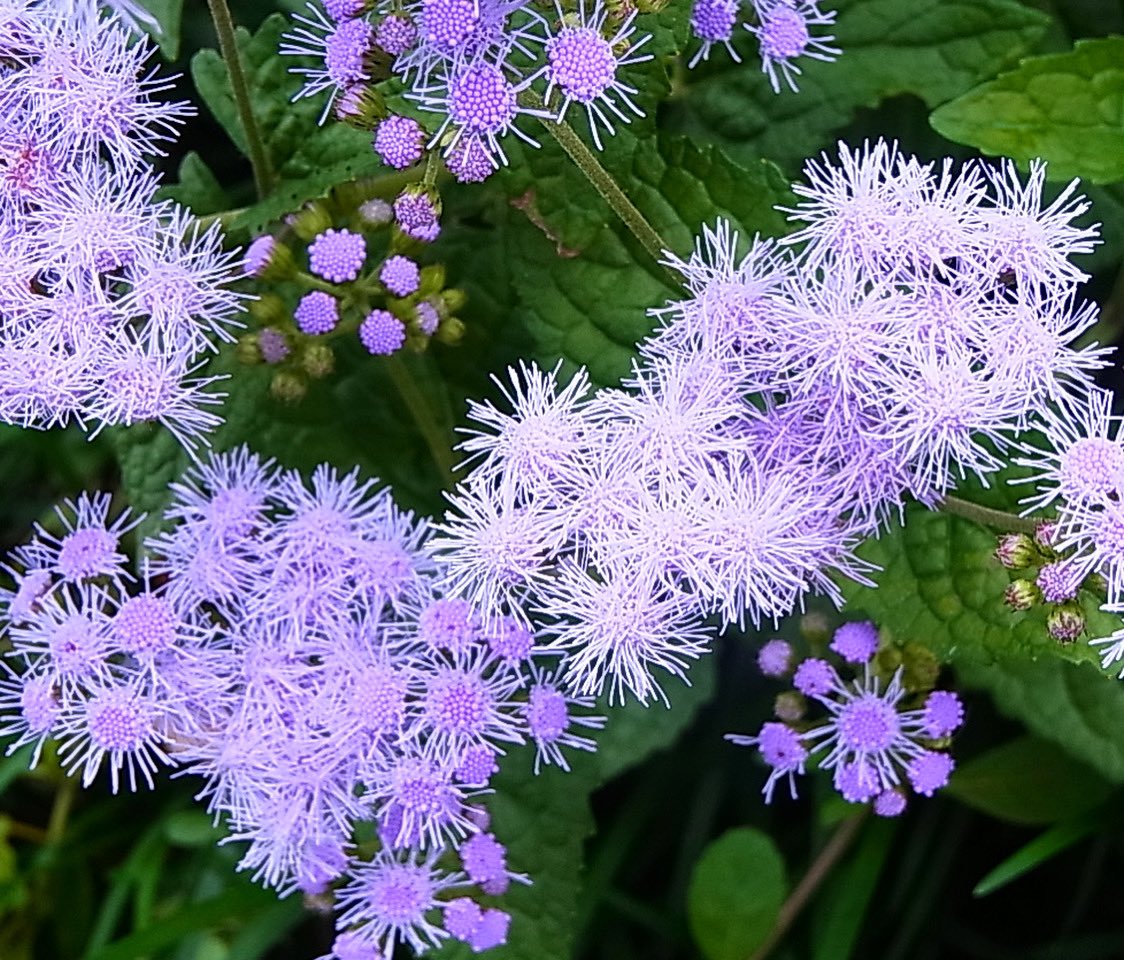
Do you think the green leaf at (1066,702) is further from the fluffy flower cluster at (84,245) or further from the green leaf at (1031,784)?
the fluffy flower cluster at (84,245)

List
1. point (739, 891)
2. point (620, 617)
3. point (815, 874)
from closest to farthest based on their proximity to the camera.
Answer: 1. point (620, 617)
2. point (739, 891)
3. point (815, 874)

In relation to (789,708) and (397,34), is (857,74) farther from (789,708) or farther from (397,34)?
(789,708)

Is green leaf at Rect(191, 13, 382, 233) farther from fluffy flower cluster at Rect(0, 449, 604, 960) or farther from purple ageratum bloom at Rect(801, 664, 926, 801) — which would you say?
purple ageratum bloom at Rect(801, 664, 926, 801)

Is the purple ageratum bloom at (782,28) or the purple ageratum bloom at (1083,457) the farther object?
the purple ageratum bloom at (782,28)

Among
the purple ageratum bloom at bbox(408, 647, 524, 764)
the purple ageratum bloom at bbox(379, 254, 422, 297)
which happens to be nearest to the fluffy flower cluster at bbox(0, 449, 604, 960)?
the purple ageratum bloom at bbox(408, 647, 524, 764)

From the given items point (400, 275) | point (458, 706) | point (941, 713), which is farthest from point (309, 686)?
point (941, 713)

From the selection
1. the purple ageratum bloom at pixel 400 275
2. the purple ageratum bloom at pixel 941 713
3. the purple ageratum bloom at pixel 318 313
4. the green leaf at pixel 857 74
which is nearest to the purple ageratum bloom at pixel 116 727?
the purple ageratum bloom at pixel 318 313
